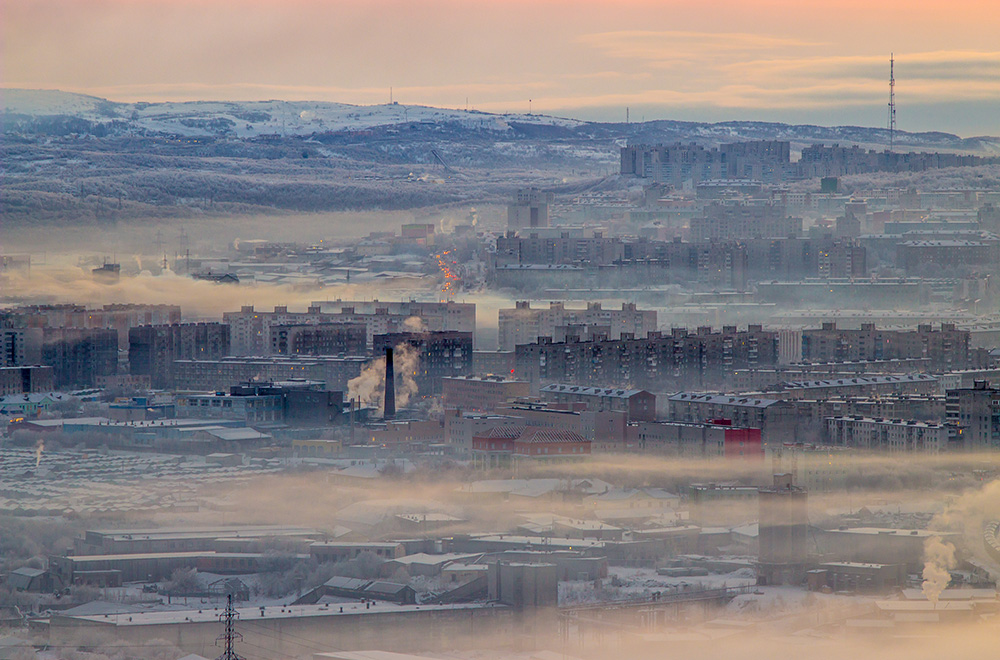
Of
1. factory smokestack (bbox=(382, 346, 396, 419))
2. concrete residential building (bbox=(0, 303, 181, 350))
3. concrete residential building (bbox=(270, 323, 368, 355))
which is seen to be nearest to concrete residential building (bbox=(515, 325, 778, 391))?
factory smokestack (bbox=(382, 346, 396, 419))

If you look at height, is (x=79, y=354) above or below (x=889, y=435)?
above

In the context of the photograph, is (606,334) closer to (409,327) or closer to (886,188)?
(409,327)

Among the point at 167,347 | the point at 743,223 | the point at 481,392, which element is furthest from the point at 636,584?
the point at 743,223

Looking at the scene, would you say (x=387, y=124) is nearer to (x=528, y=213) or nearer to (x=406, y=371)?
(x=528, y=213)

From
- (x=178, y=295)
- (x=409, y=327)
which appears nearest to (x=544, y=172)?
(x=178, y=295)

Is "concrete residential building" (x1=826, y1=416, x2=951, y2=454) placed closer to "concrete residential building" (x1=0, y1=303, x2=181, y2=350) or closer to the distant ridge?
"concrete residential building" (x1=0, y1=303, x2=181, y2=350)
